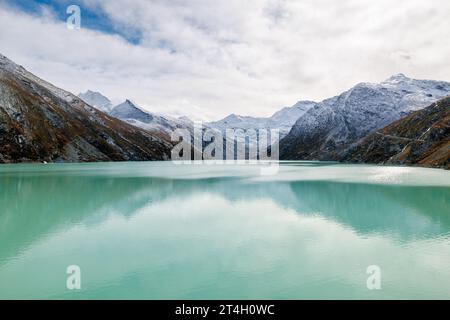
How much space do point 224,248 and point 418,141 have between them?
146 metres

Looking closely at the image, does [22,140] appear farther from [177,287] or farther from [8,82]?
[177,287]

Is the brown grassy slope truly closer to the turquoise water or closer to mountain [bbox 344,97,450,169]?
the turquoise water

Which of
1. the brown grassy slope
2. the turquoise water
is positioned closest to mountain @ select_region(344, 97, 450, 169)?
the turquoise water

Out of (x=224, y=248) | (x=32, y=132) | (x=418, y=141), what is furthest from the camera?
(x=32, y=132)

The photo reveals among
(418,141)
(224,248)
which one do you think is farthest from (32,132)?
(418,141)

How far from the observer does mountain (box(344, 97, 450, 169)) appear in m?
126

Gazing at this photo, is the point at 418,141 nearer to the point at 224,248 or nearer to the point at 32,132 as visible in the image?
the point at 224,248

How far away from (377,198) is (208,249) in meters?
33.7

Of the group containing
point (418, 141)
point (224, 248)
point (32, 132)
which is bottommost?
point (224, 248)

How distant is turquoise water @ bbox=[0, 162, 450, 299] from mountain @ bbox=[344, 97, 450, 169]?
93427 millimetres

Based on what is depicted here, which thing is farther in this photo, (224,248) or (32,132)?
(32,132)

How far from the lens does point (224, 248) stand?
76.6 feet

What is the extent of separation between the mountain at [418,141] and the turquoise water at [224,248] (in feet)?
307

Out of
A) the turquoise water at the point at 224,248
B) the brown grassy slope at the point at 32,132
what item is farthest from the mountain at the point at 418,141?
the brown grassy slope at the point at 32,132
